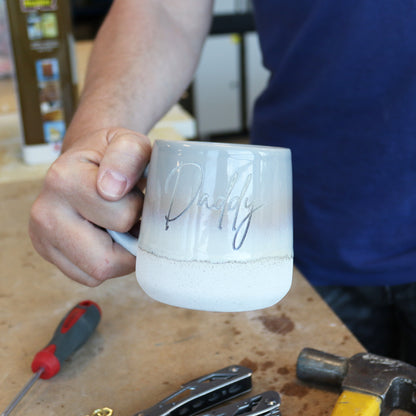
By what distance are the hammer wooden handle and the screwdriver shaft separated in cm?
31

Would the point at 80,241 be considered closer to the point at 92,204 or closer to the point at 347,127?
the point at 92,204

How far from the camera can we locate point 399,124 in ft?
2.78

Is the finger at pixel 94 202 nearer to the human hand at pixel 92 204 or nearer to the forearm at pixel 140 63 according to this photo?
the human hand at pixel 92 204

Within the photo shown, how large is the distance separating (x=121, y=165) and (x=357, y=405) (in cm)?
31

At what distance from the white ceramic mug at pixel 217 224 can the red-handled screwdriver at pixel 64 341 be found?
185 mm

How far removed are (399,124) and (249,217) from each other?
48 cm

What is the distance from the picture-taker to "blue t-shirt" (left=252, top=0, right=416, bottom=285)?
0.84 metres

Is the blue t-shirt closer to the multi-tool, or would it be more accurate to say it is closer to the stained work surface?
the stained work surface

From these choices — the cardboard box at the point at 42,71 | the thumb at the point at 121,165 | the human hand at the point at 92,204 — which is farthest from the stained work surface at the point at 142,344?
the cardboard box at the point at 42,71

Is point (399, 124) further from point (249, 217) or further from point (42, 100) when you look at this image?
point (42, 100)

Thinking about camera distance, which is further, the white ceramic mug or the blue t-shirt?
the blue t-shirt

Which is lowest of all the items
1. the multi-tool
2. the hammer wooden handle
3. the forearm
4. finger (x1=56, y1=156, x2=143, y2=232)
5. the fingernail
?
the multi-tool

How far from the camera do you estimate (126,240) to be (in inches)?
22.1

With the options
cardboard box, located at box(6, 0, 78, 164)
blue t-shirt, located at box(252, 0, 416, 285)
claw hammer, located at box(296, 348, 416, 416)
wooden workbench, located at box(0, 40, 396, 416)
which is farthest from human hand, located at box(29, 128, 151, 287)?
cardboard box, located at box(6, 0, 78, 164)
